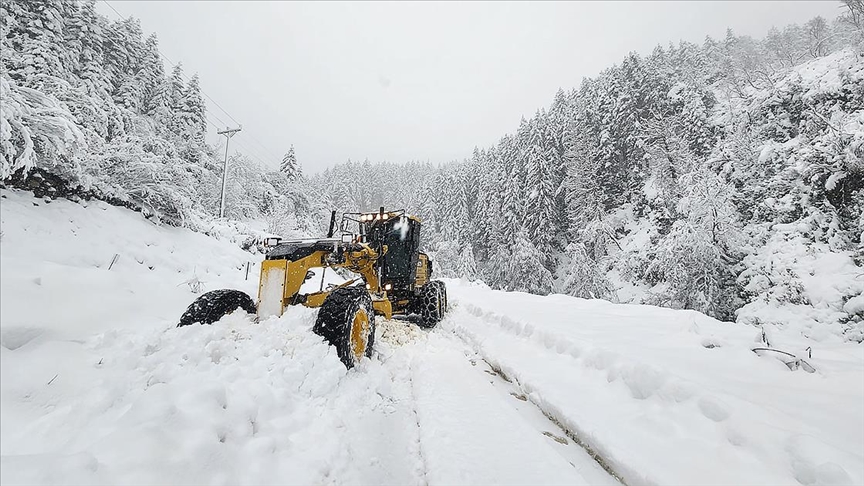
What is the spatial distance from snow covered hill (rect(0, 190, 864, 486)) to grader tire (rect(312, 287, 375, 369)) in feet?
0.68

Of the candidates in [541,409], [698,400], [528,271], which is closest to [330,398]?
[541,409]

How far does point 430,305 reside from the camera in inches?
302

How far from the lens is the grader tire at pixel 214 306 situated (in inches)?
150

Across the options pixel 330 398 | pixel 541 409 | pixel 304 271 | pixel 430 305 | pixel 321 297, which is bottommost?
pixel 541 409

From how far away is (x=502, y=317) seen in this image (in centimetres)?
741

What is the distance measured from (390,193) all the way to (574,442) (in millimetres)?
81793

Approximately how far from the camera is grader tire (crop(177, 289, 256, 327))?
12.5 ft

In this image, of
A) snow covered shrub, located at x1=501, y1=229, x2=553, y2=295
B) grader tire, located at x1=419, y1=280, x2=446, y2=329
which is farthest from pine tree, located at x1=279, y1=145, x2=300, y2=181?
grader tire, located at x1=419, y1=280, x2=446, y2=329

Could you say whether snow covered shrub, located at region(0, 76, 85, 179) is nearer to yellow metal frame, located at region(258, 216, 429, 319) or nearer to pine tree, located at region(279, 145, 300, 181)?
yellow metal frame, located at region(258, 216, 429, 319)

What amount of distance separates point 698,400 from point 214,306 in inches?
183

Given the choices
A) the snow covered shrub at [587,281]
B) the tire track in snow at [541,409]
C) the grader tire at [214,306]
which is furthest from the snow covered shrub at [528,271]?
the grader tire at [214,306]

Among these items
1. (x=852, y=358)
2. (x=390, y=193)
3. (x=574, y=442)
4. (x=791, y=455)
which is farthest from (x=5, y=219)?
(x=390, y=193)

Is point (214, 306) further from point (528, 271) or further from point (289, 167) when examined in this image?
point (289, 167)

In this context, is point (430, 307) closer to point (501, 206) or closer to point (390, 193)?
point (501, 206)
